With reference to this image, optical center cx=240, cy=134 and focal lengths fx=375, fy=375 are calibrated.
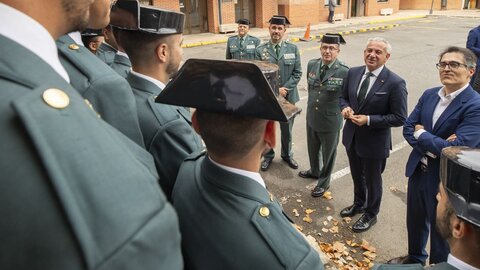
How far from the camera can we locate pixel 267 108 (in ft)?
4.64

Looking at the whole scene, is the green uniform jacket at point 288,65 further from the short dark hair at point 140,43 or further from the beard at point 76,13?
the beard at point 76,13

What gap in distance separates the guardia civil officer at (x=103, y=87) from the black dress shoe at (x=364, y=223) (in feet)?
10.5

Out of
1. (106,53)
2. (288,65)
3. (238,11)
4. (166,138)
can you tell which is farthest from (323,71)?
(238,11)

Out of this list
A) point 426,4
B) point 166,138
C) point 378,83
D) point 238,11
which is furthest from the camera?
point 426,4

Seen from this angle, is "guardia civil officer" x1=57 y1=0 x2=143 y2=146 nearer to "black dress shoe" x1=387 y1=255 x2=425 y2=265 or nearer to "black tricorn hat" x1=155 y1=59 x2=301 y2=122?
"black tricorn hat" x1=155 y1=59 x2=301 y2=122

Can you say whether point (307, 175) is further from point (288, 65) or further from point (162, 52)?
point (162, 52)

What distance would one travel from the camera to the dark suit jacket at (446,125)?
3.14 metres

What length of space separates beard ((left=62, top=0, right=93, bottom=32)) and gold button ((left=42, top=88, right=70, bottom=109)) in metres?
0.27

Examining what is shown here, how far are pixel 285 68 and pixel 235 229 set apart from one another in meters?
4.80

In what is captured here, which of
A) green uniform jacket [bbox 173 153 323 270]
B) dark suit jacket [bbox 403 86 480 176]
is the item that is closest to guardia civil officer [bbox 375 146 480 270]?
green uniform jacket [bbox 173 153 323 270]

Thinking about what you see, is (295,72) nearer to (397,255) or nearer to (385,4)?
(397,255)

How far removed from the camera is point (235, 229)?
1.44m

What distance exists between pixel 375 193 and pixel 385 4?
2818 cm

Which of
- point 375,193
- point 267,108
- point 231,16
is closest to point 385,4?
point 231,16
